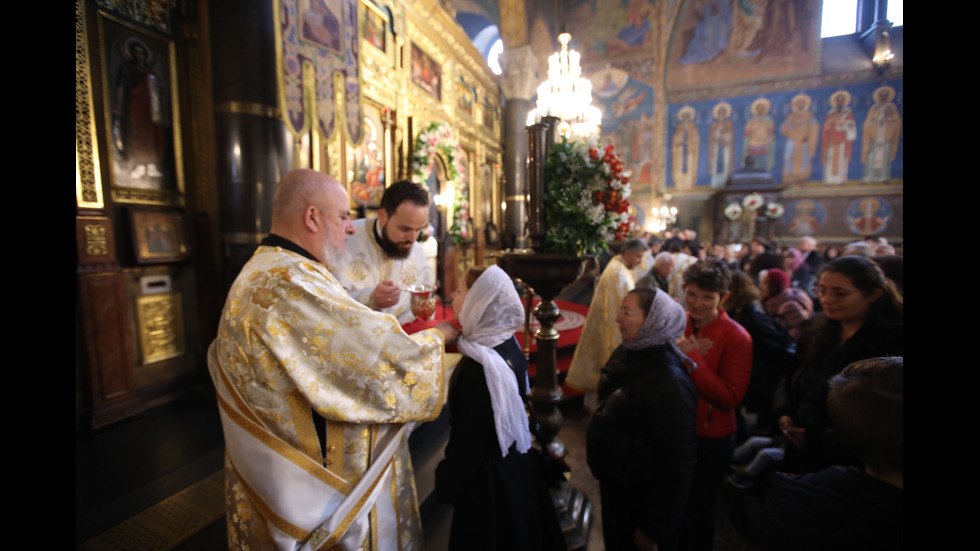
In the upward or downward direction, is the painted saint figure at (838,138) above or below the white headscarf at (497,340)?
above

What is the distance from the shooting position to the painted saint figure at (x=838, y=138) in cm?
1477

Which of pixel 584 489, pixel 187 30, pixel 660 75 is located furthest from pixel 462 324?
pixel 660 75

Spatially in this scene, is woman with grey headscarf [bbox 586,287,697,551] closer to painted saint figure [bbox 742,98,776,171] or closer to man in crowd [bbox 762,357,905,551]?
man in crowd [bbox 762,357,905,551]

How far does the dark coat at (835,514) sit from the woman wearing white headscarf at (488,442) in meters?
0.95

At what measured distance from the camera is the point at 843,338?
2.17 m

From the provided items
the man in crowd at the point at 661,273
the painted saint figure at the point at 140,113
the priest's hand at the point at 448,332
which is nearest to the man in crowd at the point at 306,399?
the priest's hand at the point at 448,332

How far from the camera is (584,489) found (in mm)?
3340

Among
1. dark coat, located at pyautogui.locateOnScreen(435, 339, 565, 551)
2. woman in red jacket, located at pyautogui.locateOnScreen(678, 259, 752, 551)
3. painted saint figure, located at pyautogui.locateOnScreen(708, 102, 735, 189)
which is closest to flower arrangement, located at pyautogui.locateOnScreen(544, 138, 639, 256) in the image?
woman in red jacket, located at pyautogui.locateOnScreen(678, 259, 752, 551)

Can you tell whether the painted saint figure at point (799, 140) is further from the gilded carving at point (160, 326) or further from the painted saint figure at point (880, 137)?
the gilded carving at point (160, 326)

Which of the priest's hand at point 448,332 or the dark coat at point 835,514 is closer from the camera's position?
the dark coat at point 835,514

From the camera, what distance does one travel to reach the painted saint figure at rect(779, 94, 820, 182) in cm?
1509

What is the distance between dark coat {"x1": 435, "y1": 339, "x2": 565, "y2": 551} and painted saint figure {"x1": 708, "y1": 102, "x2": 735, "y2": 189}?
17.2 m

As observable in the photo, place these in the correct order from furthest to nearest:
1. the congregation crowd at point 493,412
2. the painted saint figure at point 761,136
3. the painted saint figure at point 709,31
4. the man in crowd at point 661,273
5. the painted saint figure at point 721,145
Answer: the painted saint figure at point 721,145
the painted saint figure at point 709,31
the painted saint figure at point 761,136
the man in crowd at point 661,273
the congregation crowd at point 493,412

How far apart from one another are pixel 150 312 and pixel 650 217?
16.2 meters
